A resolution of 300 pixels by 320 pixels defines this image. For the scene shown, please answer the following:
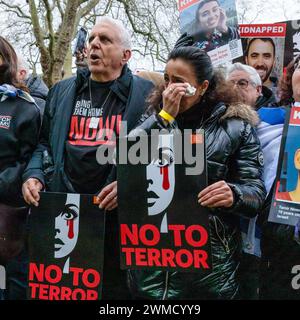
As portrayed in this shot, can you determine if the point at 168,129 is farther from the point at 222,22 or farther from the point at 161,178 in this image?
the point at 222,22

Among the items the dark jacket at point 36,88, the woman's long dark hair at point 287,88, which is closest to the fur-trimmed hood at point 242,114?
the woman's long dark hair at point 287,88

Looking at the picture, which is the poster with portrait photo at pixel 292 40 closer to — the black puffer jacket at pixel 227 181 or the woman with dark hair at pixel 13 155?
the black puffer jacket at pixel 227 181

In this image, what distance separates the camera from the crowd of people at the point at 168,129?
2557 millimetres

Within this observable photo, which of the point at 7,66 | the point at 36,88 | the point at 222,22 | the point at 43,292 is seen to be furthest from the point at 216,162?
the point at 36,88

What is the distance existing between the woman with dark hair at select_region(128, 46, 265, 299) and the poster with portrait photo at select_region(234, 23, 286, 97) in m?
0.67

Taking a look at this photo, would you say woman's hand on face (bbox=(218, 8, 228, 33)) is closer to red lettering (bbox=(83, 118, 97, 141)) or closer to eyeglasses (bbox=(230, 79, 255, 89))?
eyeglasses (bbox=(230, 79, 255, 89))

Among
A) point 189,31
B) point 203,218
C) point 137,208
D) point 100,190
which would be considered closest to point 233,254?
point 203,218

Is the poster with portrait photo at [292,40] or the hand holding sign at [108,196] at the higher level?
the poster with portrait photo at [292,40]

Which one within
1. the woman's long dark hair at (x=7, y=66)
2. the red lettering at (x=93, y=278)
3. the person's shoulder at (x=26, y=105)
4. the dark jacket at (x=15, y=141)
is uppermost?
the woman's long dark hair at (x=7, y=66)

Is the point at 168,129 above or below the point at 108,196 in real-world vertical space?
above

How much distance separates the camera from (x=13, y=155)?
309 cm

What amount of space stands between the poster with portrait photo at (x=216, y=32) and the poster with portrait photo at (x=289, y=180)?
0.71 m

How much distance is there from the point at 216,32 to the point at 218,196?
116 cm

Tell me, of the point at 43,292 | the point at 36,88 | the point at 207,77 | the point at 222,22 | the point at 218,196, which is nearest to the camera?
the point at 218,196
